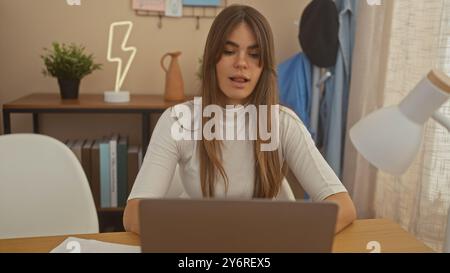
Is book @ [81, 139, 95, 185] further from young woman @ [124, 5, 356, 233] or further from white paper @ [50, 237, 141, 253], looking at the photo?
white paper @ [50, 237, 141, 253]

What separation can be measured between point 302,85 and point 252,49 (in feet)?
3.74

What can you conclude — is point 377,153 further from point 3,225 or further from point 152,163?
point 3,225

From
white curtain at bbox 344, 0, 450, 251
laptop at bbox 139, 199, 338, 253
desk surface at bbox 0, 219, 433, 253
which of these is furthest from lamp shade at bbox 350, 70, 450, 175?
white curtain at bbox 344, 0, 450, 251

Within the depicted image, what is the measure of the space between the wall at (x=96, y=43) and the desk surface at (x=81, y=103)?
0.63 ft

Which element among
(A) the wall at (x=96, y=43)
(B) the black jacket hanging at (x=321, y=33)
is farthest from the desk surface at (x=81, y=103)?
(B) the black jacket hanging at (x=321, y=33)

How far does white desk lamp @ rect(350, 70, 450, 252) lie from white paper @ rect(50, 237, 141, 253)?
51 cm

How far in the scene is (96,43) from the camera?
2.45 m

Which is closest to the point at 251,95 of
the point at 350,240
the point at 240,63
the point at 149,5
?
the point at 240,63

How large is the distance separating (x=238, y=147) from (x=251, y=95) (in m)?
0.16

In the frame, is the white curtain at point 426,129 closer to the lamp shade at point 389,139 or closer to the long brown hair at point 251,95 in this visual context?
the long brown hair at point 251,95

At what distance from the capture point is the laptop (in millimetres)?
531

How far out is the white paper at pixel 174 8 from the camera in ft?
8.06

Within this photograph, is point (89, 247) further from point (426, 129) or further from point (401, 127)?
point (426, 129)

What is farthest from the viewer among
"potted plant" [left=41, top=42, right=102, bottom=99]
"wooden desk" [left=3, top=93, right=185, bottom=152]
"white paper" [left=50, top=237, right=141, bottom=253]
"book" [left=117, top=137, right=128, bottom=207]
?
"book" [left=117, top=137, right=128, bottom=207]
